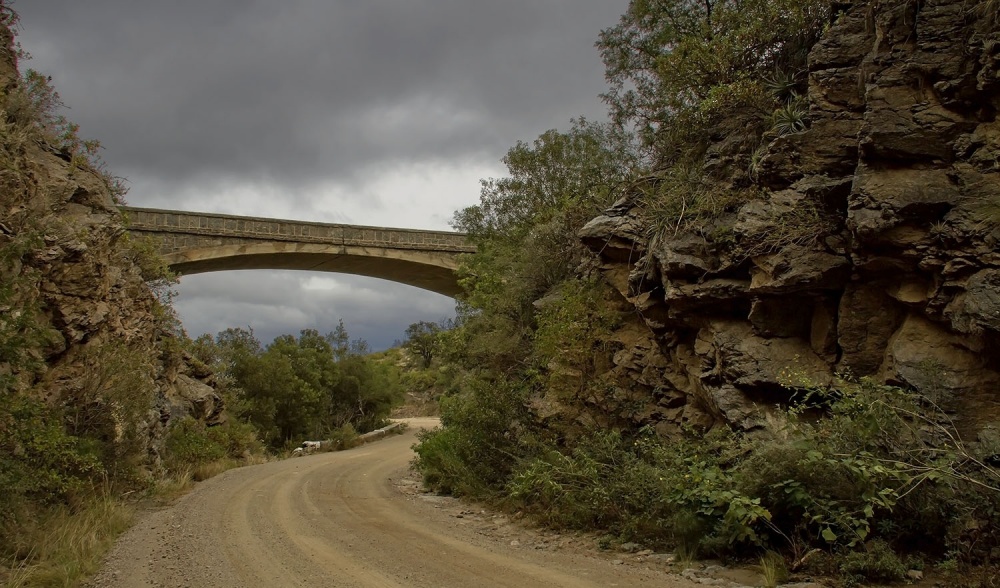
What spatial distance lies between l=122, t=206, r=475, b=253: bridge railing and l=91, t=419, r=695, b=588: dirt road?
13.5 metres

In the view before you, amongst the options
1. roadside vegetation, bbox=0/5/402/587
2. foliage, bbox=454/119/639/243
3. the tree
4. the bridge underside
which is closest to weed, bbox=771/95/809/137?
foliage, bbox=454/119/639/243

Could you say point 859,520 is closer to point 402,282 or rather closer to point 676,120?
point 676,120

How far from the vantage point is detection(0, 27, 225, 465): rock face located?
9383 mm

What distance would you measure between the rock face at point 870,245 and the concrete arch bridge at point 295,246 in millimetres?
14794

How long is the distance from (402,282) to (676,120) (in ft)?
67.6

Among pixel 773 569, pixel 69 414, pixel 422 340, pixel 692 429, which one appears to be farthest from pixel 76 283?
pixel 422 340

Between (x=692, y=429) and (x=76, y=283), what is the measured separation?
10.6 meters

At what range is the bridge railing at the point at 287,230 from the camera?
72.5 feet

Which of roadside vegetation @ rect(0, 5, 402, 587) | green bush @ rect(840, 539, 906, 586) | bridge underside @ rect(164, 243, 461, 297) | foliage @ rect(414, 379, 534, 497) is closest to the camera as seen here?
green bush @ rect(840, 539, 906, 586)

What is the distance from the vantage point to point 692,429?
8.23 meters

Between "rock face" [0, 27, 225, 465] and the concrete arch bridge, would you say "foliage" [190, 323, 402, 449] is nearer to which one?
the concrete arch bridge

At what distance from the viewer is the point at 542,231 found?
14.7 metres

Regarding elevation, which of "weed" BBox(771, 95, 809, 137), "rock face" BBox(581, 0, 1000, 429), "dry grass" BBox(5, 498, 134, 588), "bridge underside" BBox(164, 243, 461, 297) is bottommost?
"dry grass" BBox(5, 498, 134, 588)

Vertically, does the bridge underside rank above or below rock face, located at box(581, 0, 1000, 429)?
above
